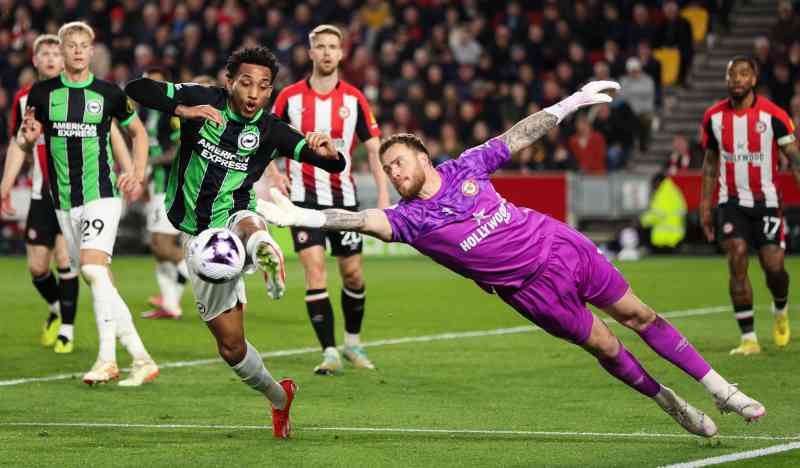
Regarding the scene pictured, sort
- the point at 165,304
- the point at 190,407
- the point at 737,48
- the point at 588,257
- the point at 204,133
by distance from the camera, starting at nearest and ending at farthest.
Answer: the point at 588,257 < the point at 204,133 < the point at 190,407 < the point at 165,304 < the point at 737,48

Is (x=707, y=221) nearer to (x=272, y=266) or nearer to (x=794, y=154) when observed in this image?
(x=794, y=154)

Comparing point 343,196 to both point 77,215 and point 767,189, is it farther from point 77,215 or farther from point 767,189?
point 767,189

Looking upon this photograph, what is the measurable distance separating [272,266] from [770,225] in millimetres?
5731

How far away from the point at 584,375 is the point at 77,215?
12.8ft

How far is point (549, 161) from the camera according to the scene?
80.0 ft

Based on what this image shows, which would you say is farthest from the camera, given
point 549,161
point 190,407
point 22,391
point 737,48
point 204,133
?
point 737,48

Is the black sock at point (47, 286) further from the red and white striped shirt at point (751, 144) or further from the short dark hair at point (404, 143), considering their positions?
the short dark hair at point (404, 143)

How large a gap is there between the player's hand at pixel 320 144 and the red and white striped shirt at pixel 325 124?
332 cm

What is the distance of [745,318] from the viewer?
11.9 metres

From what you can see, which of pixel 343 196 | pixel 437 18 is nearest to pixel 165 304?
pixel 343 196

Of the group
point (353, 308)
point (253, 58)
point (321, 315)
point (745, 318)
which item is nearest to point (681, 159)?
point (745, 318)

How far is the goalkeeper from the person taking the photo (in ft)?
25.1

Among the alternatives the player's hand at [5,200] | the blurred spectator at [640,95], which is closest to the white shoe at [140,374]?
the player's hand at [5,200]

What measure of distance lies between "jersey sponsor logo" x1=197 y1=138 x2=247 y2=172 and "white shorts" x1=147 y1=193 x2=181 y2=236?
6.73 metres
